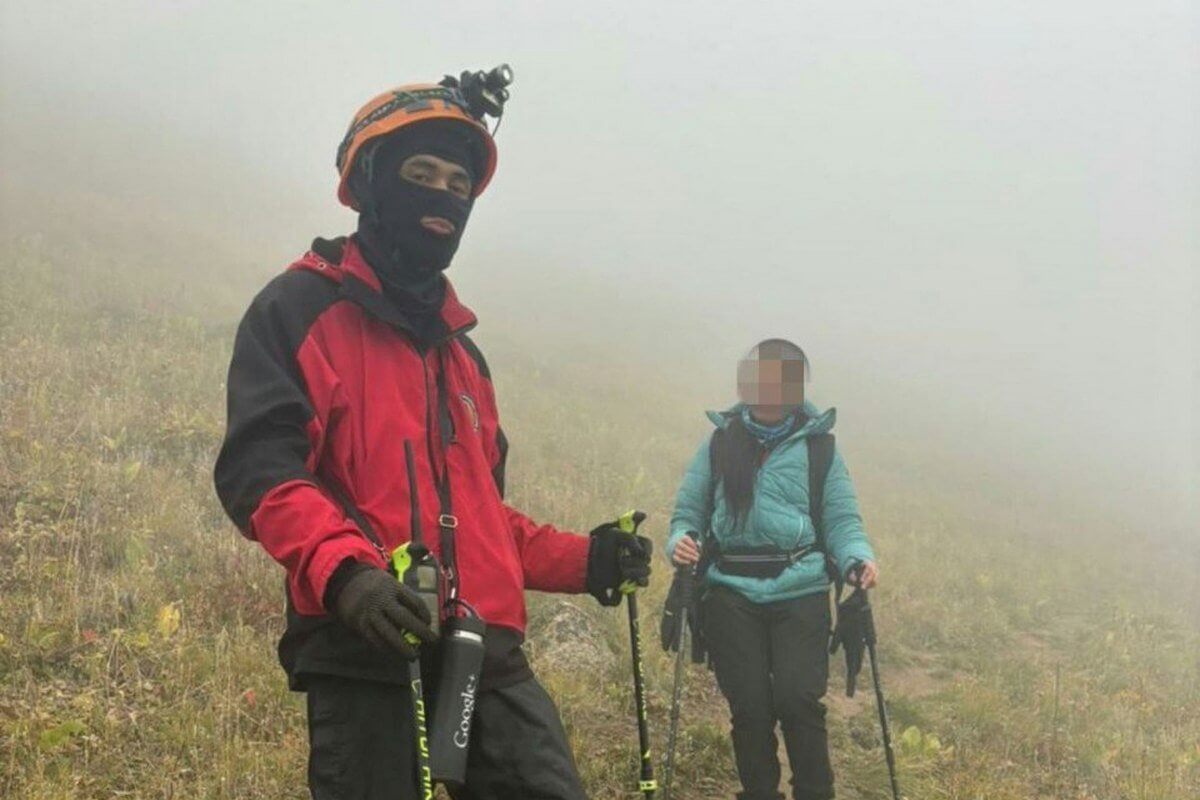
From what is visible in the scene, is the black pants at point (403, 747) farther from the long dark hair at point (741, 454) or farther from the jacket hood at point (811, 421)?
the jacket hood at point (811, 421)

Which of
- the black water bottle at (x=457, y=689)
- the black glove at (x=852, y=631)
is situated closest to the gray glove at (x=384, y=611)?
the black water bottle at (x=457, y=689)

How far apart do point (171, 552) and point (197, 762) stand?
8.66 ft

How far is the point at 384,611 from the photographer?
7.16 feet

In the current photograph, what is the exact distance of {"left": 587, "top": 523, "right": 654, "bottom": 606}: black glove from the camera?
3205mm

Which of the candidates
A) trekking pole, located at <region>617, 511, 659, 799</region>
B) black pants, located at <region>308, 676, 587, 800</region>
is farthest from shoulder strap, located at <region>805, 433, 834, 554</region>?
black pants, located at <region>308, 676, 587, 800</region>

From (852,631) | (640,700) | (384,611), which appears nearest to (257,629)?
(640,700)

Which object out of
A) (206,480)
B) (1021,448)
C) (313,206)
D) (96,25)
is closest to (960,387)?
(1021,448)

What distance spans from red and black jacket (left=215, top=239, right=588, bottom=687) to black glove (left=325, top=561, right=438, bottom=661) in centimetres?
5

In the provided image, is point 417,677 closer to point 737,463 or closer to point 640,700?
point 640,700

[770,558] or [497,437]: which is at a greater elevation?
[497,437]

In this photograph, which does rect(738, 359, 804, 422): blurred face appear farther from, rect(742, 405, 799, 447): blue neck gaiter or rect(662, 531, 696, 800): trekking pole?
rect(662, 531, 696, 800): trekking pole

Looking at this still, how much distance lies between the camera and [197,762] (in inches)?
166

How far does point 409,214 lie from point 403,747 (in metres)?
1.60

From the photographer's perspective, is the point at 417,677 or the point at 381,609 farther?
→ the point at 417,677
